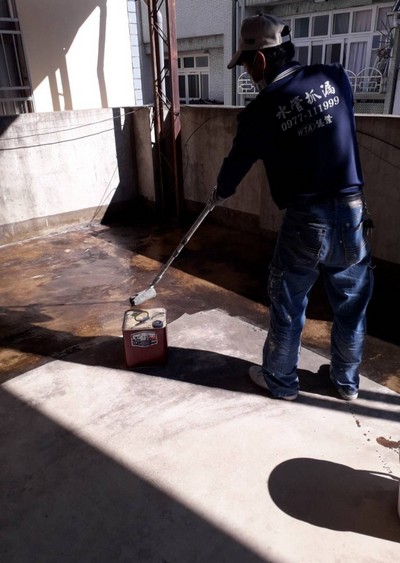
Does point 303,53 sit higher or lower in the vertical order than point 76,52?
higher

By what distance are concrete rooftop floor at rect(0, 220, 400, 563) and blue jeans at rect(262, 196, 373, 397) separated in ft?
0.68

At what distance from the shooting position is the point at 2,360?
3.22 m

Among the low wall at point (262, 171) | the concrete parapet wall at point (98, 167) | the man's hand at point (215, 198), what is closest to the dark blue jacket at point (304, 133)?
the man's hand at point (215, 198)

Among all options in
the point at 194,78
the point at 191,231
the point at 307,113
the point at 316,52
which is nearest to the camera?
the point at 307,113

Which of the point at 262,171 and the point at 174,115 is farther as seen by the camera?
the point at 174,115

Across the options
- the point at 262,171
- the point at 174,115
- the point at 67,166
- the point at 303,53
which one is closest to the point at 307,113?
the point at 262,171

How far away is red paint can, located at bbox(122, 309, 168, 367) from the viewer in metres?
2.63

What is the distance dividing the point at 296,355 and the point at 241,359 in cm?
53

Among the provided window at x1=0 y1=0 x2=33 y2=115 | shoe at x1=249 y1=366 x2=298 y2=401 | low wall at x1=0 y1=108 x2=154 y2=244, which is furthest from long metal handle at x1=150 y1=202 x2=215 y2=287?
window at x1=0 y1=0 x2=33 y2=115

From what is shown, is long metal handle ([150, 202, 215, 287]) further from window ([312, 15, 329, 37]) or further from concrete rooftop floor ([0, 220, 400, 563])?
window ([312, 15, 329, 37])

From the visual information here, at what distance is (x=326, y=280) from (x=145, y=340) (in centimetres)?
116

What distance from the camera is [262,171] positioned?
18.0ft

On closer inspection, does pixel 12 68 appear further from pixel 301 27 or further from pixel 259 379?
pixel 301 27

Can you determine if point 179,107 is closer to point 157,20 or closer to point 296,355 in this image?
point 157,20
